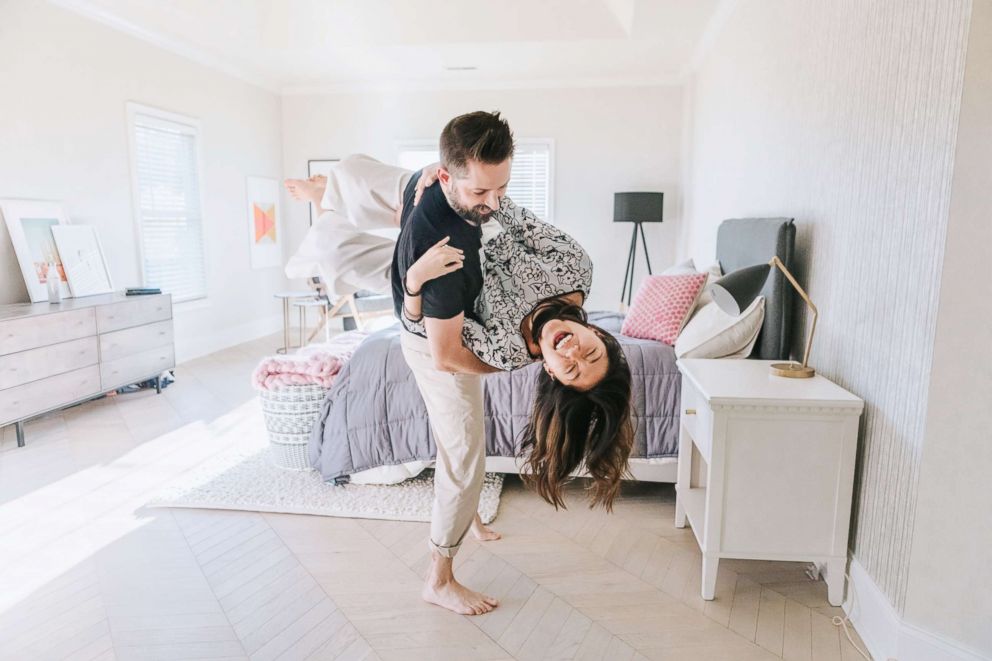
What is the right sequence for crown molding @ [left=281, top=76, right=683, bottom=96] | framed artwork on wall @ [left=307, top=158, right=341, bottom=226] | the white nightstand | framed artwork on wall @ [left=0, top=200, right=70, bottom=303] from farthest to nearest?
framed artwork on wall @ [left=307, top=158, right=341, bottom=226] < crown molding @ [left=281, top=76, right=683, bottom=96] < framed artwork on wall @ [left=0, top=200, right=70, bottom=303] < the white nightstand

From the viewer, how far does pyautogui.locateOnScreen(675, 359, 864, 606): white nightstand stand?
1.98 metres

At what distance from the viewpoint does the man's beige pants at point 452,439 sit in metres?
2.00

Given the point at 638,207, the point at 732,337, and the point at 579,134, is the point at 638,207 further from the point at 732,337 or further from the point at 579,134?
the point at 732,337

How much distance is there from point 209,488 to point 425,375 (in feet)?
5.26

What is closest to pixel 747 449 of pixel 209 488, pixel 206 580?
pixel 206 580

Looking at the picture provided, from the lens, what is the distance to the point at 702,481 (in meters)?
2.58

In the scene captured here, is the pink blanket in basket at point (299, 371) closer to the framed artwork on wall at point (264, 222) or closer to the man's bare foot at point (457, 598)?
the man's bare foot at point (457, 598)

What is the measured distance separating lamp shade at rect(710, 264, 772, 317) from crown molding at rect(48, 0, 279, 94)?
4.73m

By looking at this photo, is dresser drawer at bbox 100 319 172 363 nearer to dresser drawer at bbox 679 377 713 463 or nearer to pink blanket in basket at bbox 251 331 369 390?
pink blanket in basket at bbox 251 331 369 390

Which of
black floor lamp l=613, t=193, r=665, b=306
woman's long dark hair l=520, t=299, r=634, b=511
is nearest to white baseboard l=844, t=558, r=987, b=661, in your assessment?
woman's long dark hair l=520, t=299, r=634, b=511

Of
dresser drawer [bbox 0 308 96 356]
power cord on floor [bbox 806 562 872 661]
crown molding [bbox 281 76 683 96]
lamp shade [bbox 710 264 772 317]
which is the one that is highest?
crown molding [bbox 281 76 683 96]

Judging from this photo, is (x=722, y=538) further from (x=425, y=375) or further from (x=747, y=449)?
(x=425, y=375)

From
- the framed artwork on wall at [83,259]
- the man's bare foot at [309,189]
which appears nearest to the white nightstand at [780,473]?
the man's bare foot at [309,189]

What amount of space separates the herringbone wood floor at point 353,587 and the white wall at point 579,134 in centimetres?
441
